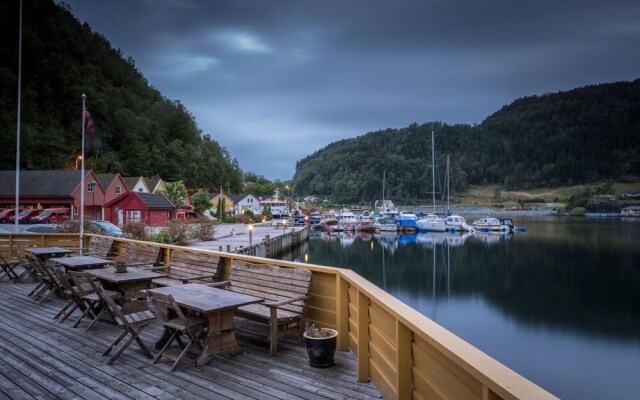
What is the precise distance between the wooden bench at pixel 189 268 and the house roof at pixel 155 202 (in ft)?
125

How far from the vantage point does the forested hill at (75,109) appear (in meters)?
63.1

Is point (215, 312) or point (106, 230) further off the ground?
point (215, 312)

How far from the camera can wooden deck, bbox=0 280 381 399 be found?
446 cm

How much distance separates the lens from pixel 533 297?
95.4ft

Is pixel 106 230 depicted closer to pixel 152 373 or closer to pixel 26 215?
pixel 26 215

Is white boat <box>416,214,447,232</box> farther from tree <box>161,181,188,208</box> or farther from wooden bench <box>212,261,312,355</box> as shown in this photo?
wooden bench <box>212,261,312,355</box>

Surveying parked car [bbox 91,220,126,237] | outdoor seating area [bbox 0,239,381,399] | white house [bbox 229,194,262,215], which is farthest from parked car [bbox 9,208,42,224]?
white house [bbox 229,194,262,215]

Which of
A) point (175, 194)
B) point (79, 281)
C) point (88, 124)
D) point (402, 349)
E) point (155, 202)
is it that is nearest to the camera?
point (402, 349)

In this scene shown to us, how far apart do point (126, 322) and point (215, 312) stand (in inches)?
43.9

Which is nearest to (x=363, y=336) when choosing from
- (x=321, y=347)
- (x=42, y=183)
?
(x=321, y=347)

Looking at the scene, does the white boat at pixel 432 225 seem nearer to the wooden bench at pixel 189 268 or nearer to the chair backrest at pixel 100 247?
the chair backrest at pixel 100 247

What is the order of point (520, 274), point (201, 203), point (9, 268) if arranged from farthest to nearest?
point (201, 203) → point (520, 274) → point (9, 268)

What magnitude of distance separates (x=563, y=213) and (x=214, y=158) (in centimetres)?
12618

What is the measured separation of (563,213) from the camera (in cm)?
15500
